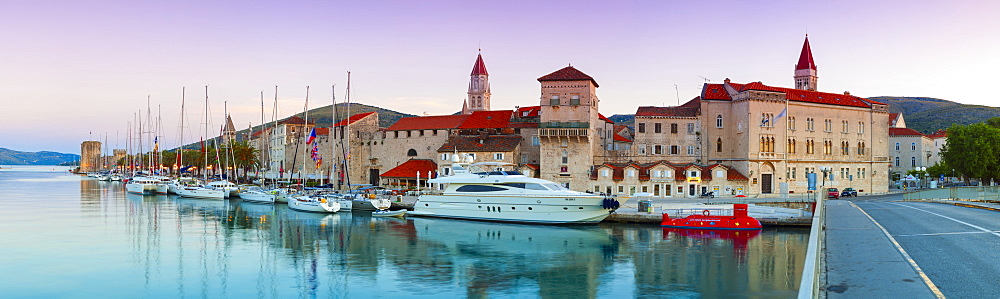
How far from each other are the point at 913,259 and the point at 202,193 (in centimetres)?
7142

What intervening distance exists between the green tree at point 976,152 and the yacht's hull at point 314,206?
195 feet

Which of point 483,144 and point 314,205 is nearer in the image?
point 314,205

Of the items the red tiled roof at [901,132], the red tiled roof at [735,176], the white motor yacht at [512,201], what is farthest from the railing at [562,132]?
the red tiled roof at [901,132]

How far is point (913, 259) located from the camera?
14703 mm

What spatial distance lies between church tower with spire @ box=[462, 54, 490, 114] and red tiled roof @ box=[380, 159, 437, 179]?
38366 mm

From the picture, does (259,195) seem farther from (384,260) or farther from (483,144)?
(384,260)

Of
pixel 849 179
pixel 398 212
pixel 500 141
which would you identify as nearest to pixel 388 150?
pixel 500 141

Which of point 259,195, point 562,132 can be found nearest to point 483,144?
point 562,132

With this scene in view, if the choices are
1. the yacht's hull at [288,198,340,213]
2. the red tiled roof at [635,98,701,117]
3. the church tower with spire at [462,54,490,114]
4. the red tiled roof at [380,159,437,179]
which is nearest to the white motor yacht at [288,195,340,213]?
the yacht's hull at [288,198,340,213]

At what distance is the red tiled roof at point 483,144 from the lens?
64938 mm

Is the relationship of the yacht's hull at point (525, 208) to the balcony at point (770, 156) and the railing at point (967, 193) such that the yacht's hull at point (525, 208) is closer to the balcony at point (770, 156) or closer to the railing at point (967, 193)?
the railing at point (967, 193)

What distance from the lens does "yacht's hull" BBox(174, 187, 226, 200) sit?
71.7m

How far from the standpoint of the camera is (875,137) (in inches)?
2596

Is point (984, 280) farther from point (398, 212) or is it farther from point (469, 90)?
point (469, 90)
